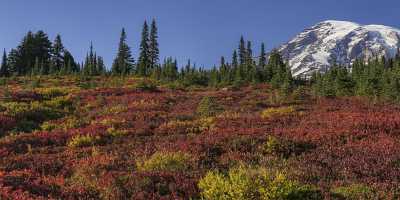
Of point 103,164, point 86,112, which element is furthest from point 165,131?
point 86,112

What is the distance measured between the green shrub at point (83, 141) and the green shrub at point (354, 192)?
9317mm

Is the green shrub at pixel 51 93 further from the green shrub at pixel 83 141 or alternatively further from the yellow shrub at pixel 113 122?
the green shrub at pixel 83 141

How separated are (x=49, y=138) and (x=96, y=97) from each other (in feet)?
50.9

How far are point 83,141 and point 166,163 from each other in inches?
207

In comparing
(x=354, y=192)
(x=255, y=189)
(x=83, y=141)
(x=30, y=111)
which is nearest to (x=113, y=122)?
(x=83, y=141)

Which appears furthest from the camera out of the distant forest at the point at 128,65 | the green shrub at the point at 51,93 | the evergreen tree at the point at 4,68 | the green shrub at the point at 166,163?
the evergreen tree at the point at 4,68

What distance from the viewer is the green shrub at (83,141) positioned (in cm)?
1627

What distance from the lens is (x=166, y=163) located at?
40.2 ft

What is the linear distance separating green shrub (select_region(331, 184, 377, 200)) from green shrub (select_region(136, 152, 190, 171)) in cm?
382

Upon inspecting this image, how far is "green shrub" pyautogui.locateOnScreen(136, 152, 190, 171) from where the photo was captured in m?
12.0

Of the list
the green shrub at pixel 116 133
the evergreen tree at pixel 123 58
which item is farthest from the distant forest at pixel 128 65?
the green shrub at pixel 116 133

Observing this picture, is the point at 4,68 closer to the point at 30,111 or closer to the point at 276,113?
the point at 30,111

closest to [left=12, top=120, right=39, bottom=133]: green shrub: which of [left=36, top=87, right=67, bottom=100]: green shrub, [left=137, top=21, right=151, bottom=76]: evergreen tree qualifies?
[left=36, top=87, right=67, bottom=100]: green shrub

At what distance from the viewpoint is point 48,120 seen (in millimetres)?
23391
